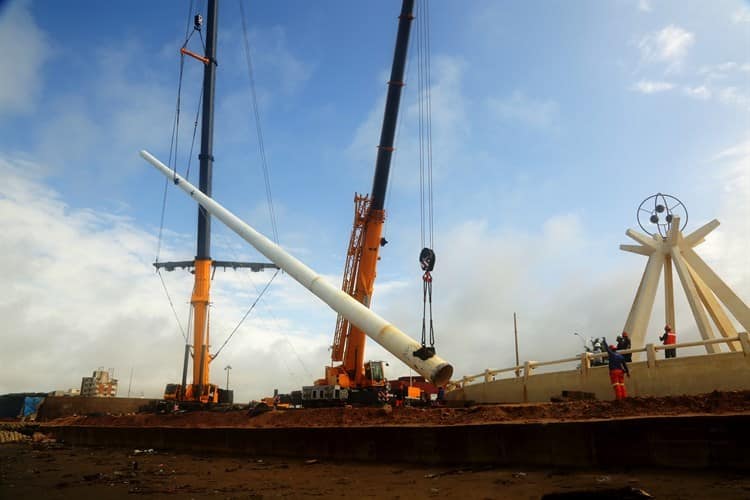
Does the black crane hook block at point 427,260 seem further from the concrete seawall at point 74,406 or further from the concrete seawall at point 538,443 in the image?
the concrete seawall at point 74,406

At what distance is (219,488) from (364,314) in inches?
307

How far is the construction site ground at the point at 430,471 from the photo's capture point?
9.00m

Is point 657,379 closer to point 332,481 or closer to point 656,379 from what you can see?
point 656,379

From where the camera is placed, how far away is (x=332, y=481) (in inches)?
460

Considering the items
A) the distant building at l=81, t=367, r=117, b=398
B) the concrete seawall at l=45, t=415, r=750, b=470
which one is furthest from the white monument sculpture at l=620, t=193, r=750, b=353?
the distant building at l=81, t=367, r=117, b=398

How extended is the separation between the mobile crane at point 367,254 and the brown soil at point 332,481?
25.1ft

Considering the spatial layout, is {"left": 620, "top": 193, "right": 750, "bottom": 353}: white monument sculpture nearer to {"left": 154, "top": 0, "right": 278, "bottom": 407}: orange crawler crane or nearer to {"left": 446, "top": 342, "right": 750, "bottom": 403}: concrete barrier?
{"left": 446, "top": 342, "right": 750, "bottom": 403}: concrete barrier

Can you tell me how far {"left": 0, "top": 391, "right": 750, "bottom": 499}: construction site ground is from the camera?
29.5 feet

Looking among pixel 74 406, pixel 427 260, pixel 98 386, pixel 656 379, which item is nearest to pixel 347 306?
pixel 427 260

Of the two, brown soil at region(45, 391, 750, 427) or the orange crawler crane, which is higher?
the orange crawler crane

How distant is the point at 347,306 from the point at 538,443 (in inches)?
347

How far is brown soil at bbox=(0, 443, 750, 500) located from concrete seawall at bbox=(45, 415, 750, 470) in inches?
15.5

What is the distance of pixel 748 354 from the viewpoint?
1396cm

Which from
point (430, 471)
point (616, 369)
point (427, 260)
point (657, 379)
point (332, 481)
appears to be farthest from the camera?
point (427, 260)
